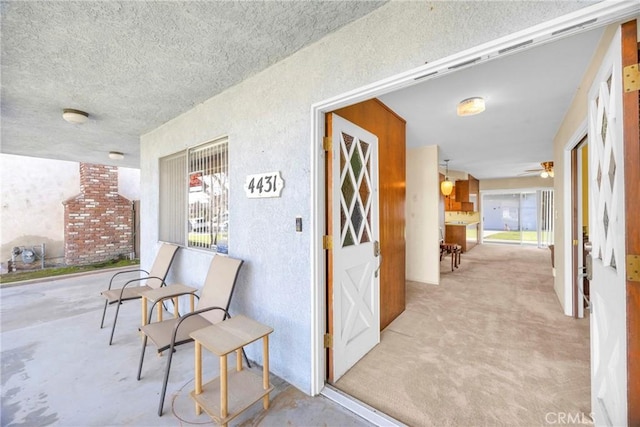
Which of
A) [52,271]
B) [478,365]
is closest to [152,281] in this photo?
[478,365]

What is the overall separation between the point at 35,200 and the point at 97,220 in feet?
4.08

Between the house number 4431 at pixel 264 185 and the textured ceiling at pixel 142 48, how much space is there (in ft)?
2.91

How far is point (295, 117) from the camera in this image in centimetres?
193

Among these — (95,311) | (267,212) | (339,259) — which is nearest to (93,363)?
(95,311)

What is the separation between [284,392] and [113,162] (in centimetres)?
674

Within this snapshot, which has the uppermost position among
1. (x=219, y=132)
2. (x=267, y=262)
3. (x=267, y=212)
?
(x=219, y=132)

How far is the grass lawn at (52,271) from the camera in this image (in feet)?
17.0

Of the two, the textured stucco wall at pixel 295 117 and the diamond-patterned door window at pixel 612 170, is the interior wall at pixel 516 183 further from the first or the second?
the textured stucco wall at pixel 295 117

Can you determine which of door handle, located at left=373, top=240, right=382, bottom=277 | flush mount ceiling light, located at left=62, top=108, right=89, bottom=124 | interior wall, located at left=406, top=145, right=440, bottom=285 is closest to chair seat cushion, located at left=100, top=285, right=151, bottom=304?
flush mount ceiling light, located at left=62, top=108, right=89, bottom=124

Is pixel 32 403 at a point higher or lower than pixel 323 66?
lower

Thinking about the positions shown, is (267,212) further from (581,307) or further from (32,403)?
(581,307)

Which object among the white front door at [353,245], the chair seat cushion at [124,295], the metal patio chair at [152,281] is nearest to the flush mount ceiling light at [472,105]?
the white front door at [353,245]

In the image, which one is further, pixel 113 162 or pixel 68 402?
pixel 113 162

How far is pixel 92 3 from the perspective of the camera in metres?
1.44
